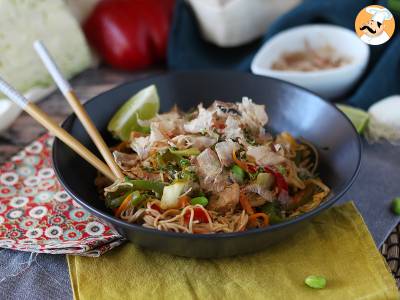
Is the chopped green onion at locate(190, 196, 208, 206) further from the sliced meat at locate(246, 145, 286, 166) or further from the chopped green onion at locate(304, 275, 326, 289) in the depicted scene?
the chopped green onion at locate(304, 275, 326, 289)

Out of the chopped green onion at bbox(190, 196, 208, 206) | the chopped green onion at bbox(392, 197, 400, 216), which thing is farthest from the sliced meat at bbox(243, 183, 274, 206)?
the chopped green onion at bbox(392, 197, 400, 216)

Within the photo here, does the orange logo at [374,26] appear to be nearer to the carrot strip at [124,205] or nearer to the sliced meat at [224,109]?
the sliced meat at [224,109]

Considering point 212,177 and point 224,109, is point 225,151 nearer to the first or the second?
point 212,177

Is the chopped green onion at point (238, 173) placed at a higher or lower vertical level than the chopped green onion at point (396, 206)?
higher

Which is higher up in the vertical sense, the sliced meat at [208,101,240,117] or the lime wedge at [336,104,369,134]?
the sliced meat at [208,101,240,117]

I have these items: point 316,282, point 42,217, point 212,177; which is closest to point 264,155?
point 212,177

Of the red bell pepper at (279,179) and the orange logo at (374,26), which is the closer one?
the orange logo at (374,26)

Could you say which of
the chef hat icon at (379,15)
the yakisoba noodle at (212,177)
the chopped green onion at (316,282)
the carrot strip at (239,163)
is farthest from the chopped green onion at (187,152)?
the chef hat icon at (379,15)
